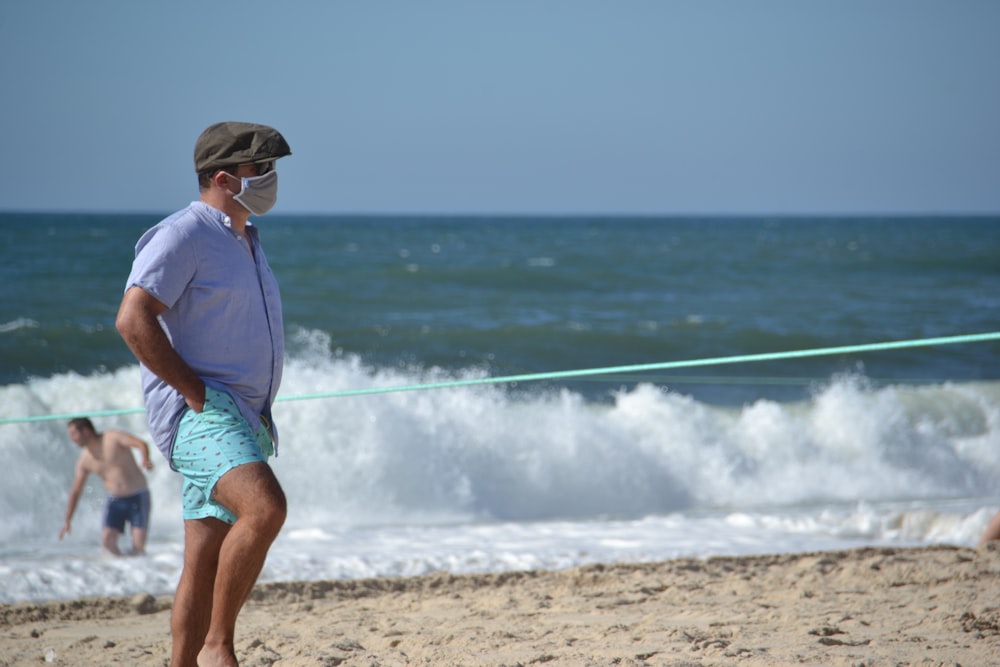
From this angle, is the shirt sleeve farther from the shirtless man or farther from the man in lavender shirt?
the shirtless man

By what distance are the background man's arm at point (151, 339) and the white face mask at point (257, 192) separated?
353 millimetres

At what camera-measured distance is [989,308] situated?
806 inches

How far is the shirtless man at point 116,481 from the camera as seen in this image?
6047mm

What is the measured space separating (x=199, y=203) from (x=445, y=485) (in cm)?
557

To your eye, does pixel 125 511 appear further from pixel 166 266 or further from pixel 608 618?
pixel 166 266

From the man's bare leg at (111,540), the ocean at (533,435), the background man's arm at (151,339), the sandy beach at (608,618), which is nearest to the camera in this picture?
the background man's arm at (151,339)

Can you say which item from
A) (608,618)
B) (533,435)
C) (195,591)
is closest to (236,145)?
(195,591)

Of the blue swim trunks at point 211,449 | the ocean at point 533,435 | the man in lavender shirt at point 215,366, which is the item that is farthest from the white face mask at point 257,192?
the ocean at point 533,435

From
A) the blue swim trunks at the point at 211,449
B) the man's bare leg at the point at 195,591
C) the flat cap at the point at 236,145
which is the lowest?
the man's bare leg at the point at 195,591

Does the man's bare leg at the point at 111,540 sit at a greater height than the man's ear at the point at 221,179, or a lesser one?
lesser

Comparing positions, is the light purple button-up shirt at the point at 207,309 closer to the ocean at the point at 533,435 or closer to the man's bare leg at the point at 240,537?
the man's bare leg at the point at 240,537

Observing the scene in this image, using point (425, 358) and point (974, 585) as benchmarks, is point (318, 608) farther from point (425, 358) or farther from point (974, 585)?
point (425, 358)

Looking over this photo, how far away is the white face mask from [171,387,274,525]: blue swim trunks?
0.48 metres

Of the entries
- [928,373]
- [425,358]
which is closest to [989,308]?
[928,373]
